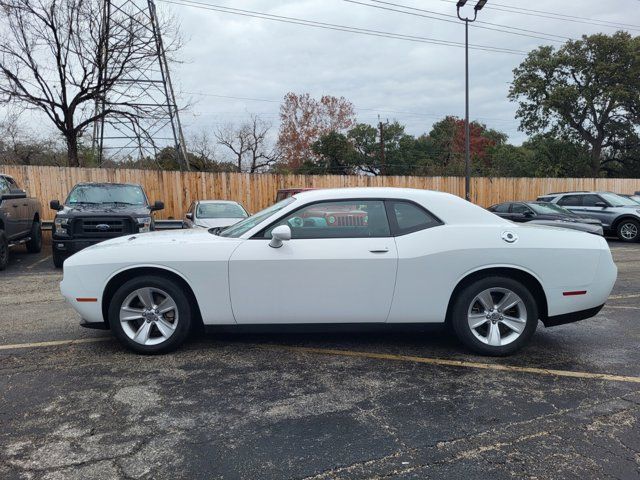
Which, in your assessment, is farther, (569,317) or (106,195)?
(106,195)

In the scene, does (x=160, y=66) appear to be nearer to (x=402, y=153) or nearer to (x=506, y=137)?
(x=402, y=153)

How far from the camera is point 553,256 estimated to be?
4.19 meters

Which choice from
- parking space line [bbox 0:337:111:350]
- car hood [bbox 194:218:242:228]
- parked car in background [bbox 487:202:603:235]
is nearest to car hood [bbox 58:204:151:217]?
car hood [bbox 194:218:242:228]

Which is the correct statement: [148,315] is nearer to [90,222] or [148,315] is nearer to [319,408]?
[319,408]

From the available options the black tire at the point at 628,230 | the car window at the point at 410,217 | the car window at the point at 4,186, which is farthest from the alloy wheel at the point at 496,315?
the black tire at the point at 628,230

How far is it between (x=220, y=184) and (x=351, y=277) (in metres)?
13.2

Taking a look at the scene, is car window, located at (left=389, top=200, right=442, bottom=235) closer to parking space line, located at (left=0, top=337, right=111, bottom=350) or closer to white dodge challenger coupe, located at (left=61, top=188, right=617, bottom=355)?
white dodge challenger coupe, located at (left=61, top=188, right=617, bottom=355)

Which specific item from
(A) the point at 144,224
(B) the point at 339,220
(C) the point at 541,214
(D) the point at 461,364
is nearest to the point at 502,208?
(C) the point at 541,214

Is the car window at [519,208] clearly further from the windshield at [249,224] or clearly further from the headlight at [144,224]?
the windshield at [249,224]

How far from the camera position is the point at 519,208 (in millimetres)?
14320

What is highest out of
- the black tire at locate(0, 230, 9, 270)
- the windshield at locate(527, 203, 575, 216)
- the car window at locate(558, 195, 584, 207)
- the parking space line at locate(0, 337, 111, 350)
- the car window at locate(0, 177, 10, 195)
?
the car window at locate(0, 177, 10, 195)

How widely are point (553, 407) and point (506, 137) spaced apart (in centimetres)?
6127

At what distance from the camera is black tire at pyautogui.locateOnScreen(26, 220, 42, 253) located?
456 inches

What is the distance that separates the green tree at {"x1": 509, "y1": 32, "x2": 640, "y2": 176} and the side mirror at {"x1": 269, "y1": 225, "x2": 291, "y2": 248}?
3542 cm
